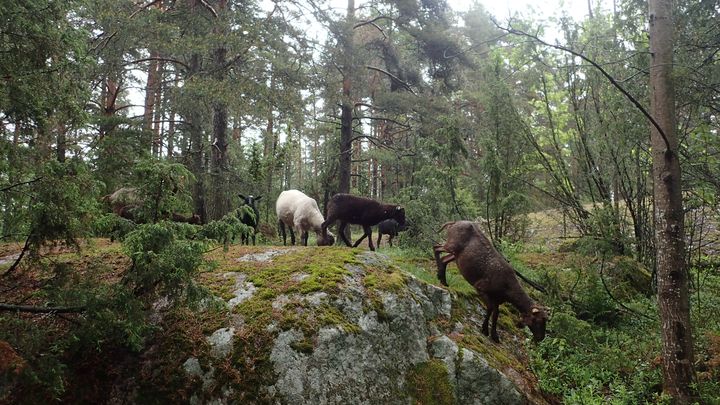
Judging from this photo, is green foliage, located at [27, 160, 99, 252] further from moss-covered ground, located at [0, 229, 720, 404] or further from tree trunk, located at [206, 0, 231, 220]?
tree trunk, located at [206, 0, 231, 220]

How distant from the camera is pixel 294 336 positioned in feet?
14.1

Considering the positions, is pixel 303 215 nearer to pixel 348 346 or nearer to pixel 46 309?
pixel 348 346

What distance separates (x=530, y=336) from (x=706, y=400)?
83.5 inches

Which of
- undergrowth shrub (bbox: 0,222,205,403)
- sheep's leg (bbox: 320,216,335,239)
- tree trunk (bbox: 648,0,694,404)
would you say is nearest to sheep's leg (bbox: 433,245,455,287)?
sheep's leg (bbox: 320,216,335,239)

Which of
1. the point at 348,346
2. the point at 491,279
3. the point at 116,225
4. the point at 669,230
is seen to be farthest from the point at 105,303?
the point at 669,230

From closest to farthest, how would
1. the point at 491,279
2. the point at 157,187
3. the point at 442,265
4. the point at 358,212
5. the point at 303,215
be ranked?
the point at 157,187 → the point at 491,279 → the point at 442,265 → the point at 358,212 → the point at 303,215

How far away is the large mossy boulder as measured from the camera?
154 inches

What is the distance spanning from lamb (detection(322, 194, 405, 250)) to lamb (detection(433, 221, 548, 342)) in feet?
5.68

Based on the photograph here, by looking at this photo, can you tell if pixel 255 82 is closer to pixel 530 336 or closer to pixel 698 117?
pixel 530 336

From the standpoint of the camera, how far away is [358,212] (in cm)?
820

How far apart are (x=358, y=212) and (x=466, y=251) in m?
2.36

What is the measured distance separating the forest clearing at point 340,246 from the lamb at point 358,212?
0.11 feet

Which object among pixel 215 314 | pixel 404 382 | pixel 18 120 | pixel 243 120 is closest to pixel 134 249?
pixel 215 314

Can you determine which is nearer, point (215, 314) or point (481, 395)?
point (215, 314)
